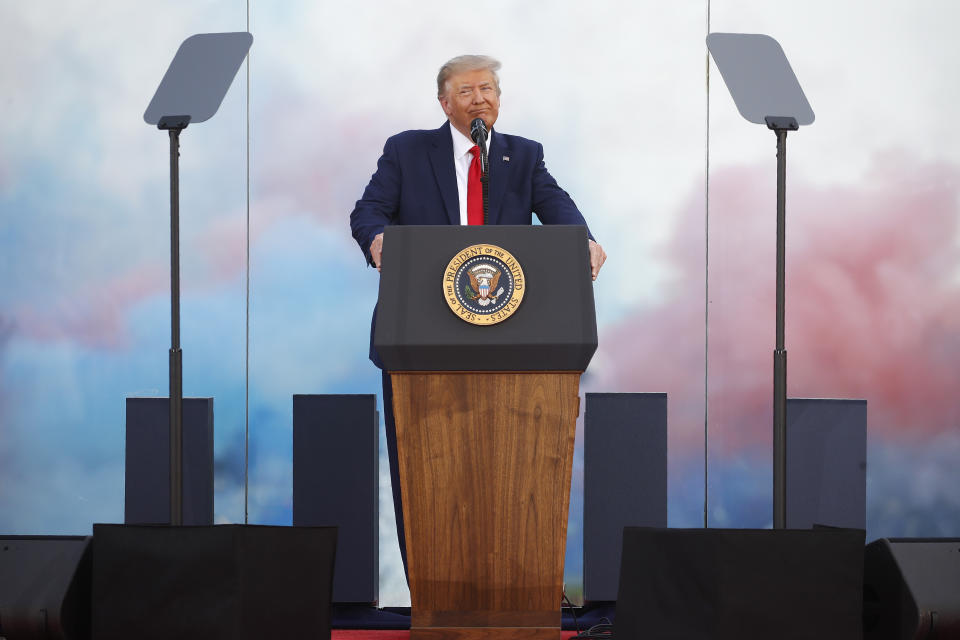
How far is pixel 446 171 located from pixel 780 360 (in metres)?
1.09

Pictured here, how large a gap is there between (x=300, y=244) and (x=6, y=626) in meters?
1.76

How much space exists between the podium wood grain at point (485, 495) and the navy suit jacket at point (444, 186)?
2.57 feet

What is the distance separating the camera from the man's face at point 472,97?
8.98ft

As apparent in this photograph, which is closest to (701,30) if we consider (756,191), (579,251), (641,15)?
(641,15)

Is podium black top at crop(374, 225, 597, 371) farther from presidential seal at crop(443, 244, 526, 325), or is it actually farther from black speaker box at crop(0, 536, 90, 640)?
black speaker box at crop(0, 536, 90, 640)

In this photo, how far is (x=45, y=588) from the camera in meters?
1.98

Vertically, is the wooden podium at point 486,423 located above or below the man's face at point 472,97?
below

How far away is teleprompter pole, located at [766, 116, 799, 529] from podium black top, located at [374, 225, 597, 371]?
1.84 ft

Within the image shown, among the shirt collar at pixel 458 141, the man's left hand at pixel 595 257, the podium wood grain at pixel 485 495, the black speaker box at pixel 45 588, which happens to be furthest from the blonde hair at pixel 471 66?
the black speaker box at pixel 45 588

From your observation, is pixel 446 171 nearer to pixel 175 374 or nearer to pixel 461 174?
pixel 461 174

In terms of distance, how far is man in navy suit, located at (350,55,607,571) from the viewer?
8.99 ft

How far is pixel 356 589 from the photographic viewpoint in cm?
300

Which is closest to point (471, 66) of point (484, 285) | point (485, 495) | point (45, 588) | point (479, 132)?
point (479, 132)

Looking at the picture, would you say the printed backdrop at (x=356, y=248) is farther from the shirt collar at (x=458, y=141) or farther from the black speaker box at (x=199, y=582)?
the black speaker box at (x=199, y=582)
